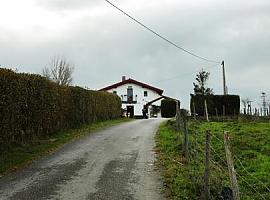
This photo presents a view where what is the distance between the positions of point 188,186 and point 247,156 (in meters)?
4.72

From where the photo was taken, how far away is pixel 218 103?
5134 cm

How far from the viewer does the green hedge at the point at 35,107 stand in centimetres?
1686

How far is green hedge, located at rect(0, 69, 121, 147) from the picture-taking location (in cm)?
1686

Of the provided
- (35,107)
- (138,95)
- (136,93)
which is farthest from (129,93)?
(35,107)

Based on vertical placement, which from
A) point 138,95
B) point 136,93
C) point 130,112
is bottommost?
point 130,112

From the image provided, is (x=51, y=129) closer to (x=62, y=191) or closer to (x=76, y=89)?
(x=76, y=89)

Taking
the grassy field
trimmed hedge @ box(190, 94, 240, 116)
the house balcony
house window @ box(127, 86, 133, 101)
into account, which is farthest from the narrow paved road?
house window @ box(127, 86, 133, 101)

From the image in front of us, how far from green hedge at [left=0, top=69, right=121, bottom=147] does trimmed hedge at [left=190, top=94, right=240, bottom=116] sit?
68.8 ft

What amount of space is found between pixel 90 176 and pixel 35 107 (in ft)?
28.3

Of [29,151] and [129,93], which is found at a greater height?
[129,93]

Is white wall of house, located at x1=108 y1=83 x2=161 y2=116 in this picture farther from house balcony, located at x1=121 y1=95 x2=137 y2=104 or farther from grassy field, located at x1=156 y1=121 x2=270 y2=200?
grassy field, located at x1=156 y1=121 x2=270 y2=200

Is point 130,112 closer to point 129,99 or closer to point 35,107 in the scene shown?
point 129,99

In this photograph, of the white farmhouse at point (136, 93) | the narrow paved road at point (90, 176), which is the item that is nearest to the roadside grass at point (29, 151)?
the narrow paved road at point (90, 176)

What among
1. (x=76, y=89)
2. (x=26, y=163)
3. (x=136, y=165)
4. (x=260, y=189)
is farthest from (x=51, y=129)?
(x=260, y=189)
